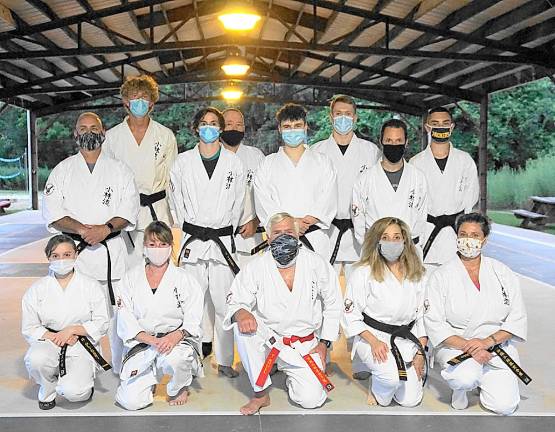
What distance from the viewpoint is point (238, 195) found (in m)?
3.88

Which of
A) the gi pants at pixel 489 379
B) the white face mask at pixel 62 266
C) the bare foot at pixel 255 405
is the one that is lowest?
the bare foot at pixel 255 405

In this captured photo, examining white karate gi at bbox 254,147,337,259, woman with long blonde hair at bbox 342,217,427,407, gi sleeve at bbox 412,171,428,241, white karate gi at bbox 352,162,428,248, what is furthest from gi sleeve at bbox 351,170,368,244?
woman with long blonde hair at bbox 342,217,427,407

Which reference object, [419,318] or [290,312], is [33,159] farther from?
[419,318]

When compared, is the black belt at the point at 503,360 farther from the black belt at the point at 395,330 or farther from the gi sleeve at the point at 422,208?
the gi sleeve at the point at 422,208

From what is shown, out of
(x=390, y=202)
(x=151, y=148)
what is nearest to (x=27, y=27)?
(x=151, y=148)

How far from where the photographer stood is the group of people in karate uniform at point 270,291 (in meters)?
3.21

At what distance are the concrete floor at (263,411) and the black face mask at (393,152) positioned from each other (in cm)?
119

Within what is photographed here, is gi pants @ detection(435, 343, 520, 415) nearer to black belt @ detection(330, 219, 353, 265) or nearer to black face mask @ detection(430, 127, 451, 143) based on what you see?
black belt @ detection(330, 219, 353, 265)

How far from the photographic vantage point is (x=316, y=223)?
3760 mm

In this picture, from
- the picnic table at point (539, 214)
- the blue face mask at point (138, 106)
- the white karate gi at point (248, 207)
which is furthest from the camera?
the picnic table at point (539, 214)

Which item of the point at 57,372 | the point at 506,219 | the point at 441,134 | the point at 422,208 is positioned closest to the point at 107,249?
the point at 57,372

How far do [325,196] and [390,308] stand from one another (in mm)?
772

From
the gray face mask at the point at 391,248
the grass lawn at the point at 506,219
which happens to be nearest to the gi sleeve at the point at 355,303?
the gray face mask at the point at 391,248

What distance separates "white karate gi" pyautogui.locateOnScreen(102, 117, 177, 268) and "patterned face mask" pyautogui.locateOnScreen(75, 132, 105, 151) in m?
0.36
